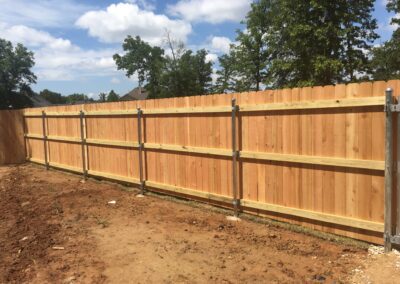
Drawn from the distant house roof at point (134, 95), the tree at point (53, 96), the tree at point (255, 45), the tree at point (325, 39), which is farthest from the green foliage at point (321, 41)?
the tree at point (53, 96)

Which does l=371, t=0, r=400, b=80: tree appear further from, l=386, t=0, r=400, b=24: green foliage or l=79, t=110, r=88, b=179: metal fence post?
l=79, t=110, r=88, b=179: metal fence post

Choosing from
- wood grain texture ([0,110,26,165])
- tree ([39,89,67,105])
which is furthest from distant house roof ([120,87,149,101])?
wood grain texture ([0,110,26,165])

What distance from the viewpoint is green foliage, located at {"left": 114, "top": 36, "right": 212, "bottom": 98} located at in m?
44.9

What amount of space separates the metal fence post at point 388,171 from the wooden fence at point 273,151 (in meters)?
0.10

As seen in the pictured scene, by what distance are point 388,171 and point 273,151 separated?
174cm

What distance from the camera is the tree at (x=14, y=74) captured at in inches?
1447

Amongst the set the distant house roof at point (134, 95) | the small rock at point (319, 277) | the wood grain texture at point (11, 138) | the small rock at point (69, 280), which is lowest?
the small rock at point (69, 280)

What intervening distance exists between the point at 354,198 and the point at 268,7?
3412 centimetres

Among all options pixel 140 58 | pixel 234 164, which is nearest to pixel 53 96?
pixel 140 58

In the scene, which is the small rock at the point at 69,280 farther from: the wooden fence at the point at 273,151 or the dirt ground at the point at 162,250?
the wooden fence at the point at 273,151

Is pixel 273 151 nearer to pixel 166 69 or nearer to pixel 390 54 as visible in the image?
pixel 390 54

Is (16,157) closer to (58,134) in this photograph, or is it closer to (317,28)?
(58,134)

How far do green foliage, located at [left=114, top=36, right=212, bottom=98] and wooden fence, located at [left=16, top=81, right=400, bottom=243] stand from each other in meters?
36.1

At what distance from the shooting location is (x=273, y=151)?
5.80m
